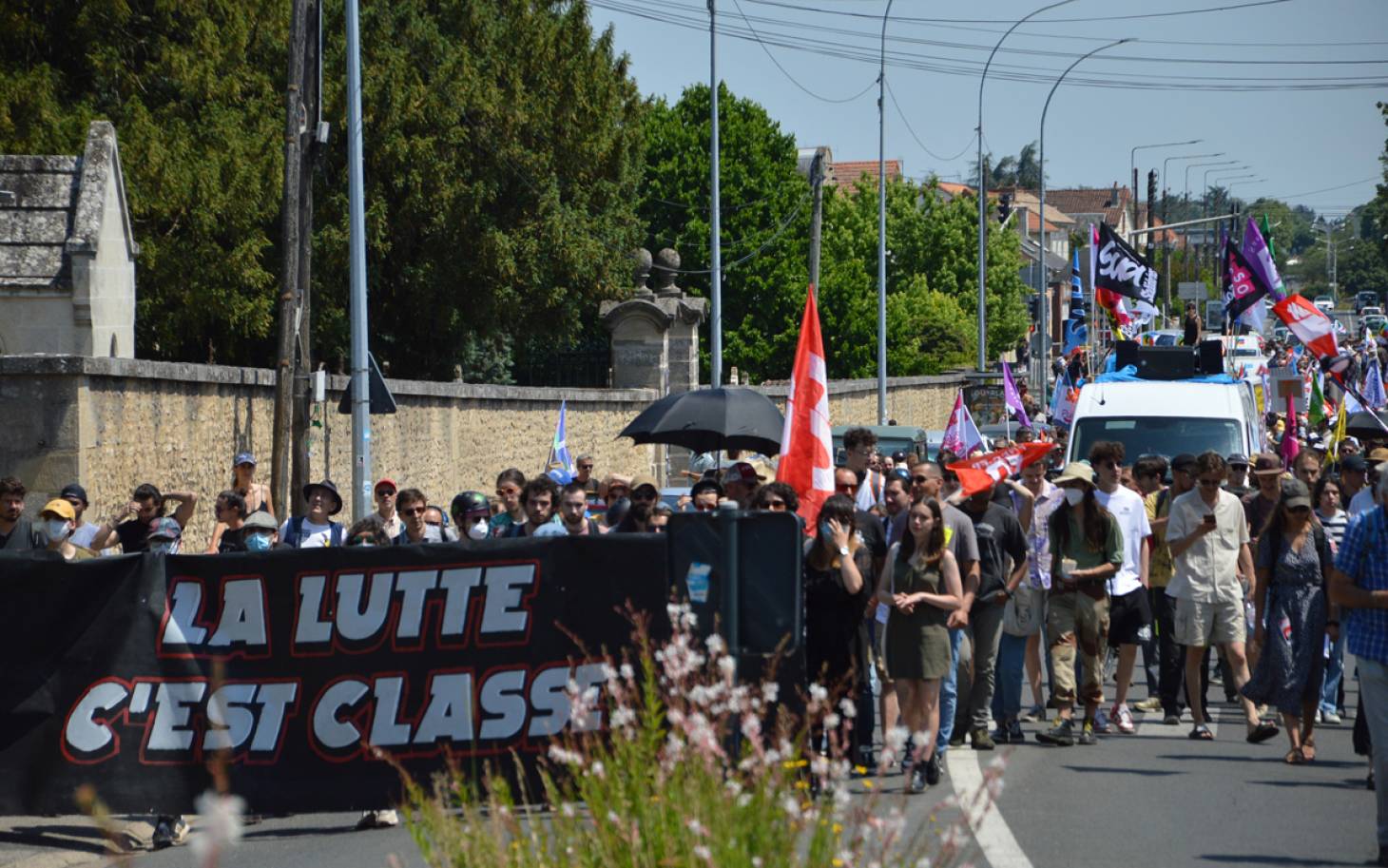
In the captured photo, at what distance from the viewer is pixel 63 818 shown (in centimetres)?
933

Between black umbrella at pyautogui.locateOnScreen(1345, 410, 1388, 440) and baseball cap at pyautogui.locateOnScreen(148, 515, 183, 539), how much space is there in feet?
49.0

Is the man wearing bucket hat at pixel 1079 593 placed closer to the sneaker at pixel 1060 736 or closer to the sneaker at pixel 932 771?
the sneaker at pixel 1060 736

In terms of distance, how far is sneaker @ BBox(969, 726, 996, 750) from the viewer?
10617mm

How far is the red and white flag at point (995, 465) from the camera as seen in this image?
1056 cm

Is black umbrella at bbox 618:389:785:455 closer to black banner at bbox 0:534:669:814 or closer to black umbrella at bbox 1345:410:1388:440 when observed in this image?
black banner at bbox 0:534:669:814

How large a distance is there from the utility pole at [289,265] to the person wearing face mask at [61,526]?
5419 millimetres

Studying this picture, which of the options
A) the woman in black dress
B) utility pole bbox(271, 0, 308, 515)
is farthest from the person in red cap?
utility pole bbox(271, 0, 308, 515)

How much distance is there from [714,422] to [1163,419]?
5093mm

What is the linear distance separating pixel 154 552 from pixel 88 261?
7799 mm

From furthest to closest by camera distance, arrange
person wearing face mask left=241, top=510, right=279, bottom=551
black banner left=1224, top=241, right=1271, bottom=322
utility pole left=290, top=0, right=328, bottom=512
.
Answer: black banner left=1224, top=241, right=1271, bottom=322, utility pole left=290, top=0, right=328, bottom=512, person wearing face mask left=241, top=510, right=279, bottom=551

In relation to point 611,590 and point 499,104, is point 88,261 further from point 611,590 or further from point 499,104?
point 499,104

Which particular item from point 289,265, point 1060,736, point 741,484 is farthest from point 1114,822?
point 289,265

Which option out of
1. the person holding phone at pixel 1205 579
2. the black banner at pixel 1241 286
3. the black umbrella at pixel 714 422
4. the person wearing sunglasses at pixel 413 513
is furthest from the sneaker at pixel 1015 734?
the black banner at pixel 1241 286

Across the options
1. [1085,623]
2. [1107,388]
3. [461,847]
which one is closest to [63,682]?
[461,847]
